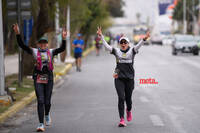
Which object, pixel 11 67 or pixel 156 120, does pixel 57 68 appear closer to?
pixel 11 67

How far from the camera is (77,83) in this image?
18344 mm

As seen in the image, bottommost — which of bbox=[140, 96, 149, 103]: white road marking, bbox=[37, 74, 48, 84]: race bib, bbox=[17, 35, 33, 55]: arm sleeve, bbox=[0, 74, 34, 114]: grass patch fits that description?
bbox=[140, 96, 149, 103]: white road marking

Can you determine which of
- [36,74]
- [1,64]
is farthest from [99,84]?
[36,74]

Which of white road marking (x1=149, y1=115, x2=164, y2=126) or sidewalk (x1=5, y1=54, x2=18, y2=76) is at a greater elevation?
white road marking (x1=149, y1=115, x2=164, y2=126)

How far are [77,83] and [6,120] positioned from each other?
26.7 ft

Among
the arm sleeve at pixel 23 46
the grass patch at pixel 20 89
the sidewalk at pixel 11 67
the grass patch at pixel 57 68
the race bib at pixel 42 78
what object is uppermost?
the arm sleeve at pixel 23 46

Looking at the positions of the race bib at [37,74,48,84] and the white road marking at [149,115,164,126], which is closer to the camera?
the race bib at [37,74,48,84]

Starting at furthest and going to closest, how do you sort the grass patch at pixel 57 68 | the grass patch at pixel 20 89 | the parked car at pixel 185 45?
the parked car at pixel 185 45 < the grass patch at pixel 57 68 < the grass patch at pixel 20 89

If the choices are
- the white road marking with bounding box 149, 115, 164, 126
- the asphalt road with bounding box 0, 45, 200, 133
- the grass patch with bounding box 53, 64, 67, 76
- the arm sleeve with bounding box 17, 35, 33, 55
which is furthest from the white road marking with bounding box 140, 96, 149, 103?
the grass patch with bounding box 53, 64, 67, 76

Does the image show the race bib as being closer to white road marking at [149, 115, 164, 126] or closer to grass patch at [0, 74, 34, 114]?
white road marking at [149, 115, 164, 126]

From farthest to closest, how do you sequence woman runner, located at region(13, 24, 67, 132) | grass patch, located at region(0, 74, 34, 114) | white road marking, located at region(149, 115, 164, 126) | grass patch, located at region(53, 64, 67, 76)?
1. grass patch, located at region(53, 64, 67, 76)
2. grass patch, located at region(0, 74, 34, 114)
3. white road marking, located at region(149, 115, 164, 126)
4. woman runner, located at region(13, 24, 67, 132)

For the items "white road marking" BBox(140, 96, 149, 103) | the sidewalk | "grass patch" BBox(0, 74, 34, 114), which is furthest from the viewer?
the sidewalk

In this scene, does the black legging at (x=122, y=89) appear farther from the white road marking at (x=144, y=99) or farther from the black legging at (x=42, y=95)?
the white road marking at (x=144, y=99)

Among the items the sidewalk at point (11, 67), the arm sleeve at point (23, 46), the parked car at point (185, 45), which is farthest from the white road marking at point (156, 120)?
the parked car at point (185, 45)
